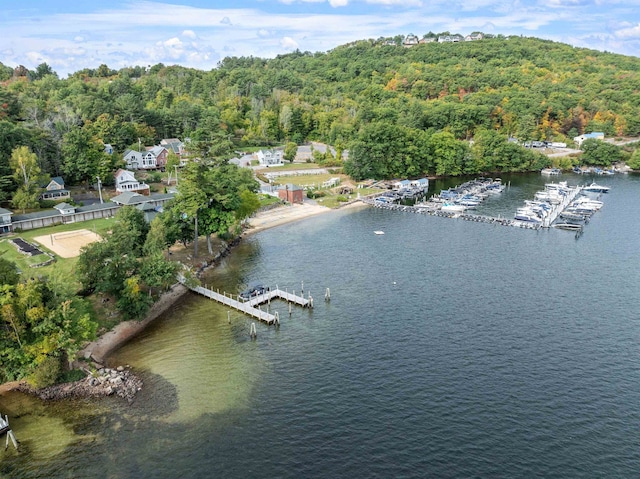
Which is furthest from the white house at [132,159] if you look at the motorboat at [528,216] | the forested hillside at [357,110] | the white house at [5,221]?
the motorboat at [528,216]

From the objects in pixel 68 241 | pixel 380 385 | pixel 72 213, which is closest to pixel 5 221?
pixel 72 213

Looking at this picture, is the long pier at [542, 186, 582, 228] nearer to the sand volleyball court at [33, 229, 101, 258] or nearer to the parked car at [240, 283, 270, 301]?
the parked car at [240, 283, 270, 301]

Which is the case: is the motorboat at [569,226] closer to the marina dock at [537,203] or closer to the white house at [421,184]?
the marina dock at [537,203]

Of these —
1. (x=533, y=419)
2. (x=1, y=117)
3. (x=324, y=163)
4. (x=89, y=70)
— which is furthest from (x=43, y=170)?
(x=89, y=70)

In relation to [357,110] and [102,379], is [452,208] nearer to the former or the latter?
[102,379]

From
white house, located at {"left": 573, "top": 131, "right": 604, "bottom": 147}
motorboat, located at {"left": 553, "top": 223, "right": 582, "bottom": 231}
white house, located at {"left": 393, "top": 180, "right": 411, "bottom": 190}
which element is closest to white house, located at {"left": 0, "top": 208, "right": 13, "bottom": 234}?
white house, located at {"left": 393, "top": 180, "right": 411, "bottom": 190}

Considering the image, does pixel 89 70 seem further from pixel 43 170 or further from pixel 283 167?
pixel 43 170

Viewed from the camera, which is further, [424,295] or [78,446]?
[424,295]
